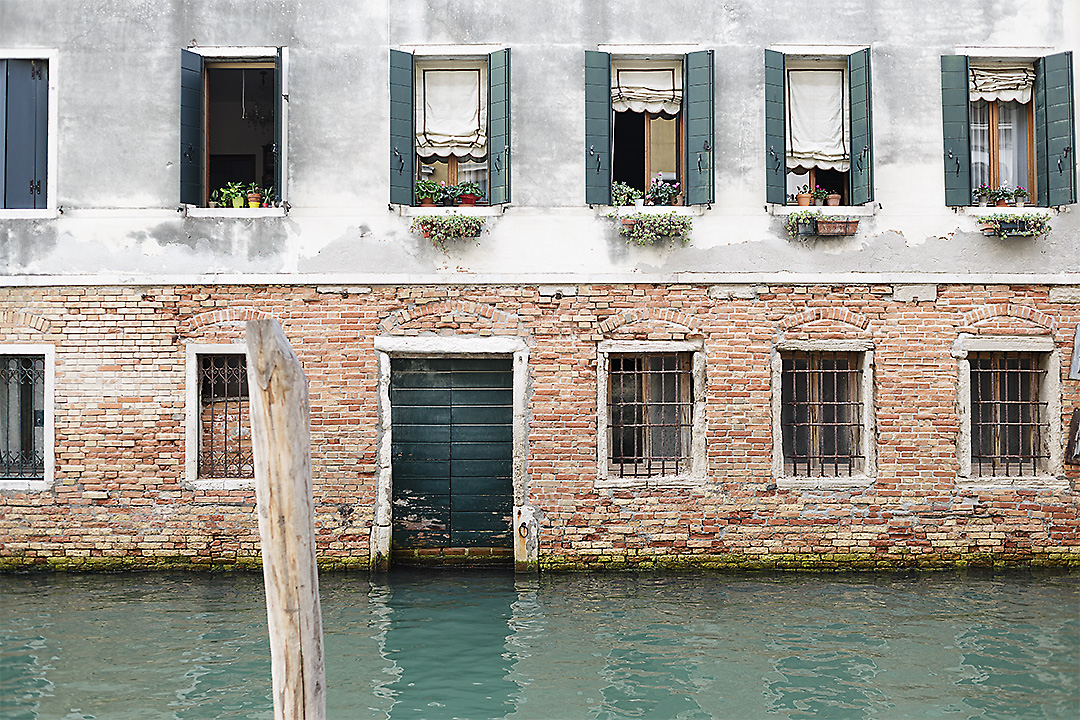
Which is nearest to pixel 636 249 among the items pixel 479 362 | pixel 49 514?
pixel 479 362

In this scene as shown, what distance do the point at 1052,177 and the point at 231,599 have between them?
8219 millimetres

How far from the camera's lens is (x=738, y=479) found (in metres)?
9.93

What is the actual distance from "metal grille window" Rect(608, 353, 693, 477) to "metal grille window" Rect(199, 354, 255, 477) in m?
3.41

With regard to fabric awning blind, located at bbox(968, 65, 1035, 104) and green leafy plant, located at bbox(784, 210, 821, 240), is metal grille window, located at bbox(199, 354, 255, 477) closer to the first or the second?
green leafy plant, located at bbox(784, 210, 821, 240)

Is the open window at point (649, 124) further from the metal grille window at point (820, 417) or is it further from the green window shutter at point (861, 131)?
the metal grille window at point (820, 417)

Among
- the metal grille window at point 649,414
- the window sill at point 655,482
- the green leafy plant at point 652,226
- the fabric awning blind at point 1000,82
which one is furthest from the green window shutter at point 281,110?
the fabric awning blind at point 1000,82

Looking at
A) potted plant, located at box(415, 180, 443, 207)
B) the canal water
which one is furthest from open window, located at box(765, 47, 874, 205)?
the canal water

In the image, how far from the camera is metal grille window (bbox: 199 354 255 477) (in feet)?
32.7

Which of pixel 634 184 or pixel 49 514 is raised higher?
pixel 634 184

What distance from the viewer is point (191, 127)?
390 inches

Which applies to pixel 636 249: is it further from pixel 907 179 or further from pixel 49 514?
pixel 49 514

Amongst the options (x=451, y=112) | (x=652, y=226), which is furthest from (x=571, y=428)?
(x=451, y=112)

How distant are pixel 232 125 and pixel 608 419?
15.1 feet

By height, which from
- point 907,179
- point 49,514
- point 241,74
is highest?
point 241,74
